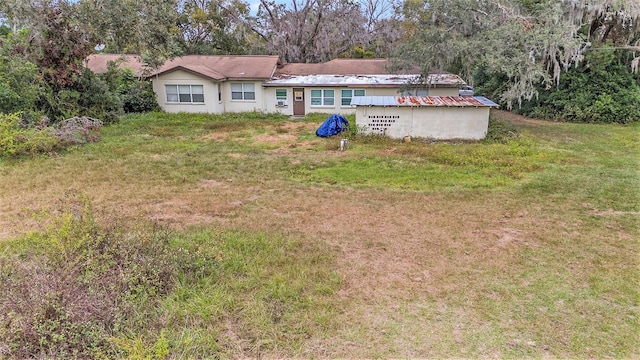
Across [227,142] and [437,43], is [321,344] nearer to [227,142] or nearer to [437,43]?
[227,142]

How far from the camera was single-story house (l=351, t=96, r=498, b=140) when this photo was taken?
1303 cm

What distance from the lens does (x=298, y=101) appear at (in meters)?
18.8

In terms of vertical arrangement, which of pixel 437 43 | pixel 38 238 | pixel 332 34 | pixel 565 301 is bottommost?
pixel 565 301

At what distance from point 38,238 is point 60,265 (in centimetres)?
72

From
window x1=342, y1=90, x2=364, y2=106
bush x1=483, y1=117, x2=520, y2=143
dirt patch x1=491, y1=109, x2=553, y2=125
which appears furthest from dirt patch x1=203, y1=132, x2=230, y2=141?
dirt patch x1=491, y1=109, x2=553, y2=125

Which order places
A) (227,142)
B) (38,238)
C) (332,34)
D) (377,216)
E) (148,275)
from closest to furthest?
(148,275) → (38,238) → (377,216) → (227,142) → (332,34)

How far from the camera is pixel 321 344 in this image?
354 centimetres

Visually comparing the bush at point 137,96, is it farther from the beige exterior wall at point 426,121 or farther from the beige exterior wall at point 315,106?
the beige exterior wall at point 426,121

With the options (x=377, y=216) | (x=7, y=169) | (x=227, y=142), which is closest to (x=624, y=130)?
(x=377, y=216)

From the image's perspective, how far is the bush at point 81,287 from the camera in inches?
130

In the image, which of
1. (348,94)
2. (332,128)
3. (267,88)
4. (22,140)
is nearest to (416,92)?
(348,94)

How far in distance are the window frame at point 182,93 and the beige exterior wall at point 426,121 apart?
8.64m

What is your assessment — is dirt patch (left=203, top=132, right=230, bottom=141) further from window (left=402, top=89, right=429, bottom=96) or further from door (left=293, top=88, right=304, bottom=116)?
window (left=402, top=89, right=429, bottom=96)

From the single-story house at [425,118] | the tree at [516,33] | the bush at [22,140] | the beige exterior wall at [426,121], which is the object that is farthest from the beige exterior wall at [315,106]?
the bush at [22,140]
